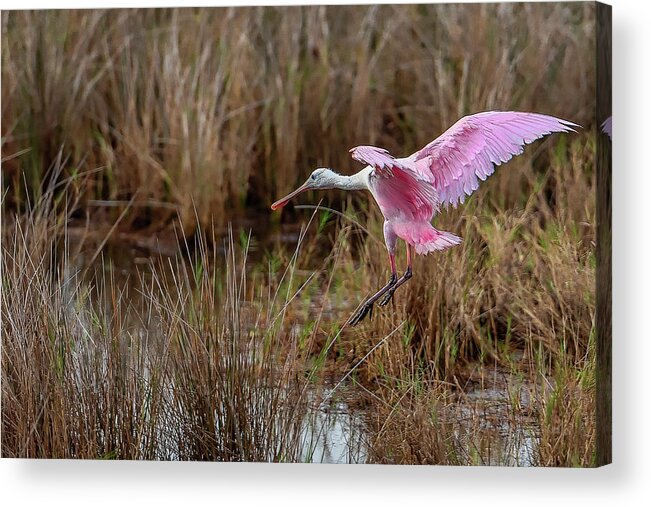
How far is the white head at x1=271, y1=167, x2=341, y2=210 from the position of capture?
4.95 meters

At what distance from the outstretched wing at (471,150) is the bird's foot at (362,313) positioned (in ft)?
1.23

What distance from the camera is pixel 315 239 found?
4973mm

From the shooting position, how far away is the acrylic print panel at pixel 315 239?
4.78m

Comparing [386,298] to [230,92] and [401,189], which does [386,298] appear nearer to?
[401,189]

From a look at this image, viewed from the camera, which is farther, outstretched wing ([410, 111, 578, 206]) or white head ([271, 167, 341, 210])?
white head ([271, 167, 341, 210])

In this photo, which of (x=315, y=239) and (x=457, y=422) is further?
(x=315, y=239)

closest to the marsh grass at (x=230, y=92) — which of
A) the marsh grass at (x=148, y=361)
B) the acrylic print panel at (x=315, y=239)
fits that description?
the acrylic print panel at (x=315, y=239)

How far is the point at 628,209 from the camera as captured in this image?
4.82 meters

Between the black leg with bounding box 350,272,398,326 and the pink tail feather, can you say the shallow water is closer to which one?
the black leg with bounding box 350,272,398,326

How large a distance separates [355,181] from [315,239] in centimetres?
21

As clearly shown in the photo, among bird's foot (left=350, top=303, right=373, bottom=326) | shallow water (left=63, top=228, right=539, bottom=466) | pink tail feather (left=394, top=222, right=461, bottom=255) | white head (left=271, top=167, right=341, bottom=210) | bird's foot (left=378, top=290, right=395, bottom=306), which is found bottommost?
shallow water (left=63, top=228, right=539, bottom=466)

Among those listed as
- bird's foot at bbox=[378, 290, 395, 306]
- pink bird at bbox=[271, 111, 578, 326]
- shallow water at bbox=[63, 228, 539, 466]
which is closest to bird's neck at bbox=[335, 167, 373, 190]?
pink bird at bbox=[271, 111, 578, 326]

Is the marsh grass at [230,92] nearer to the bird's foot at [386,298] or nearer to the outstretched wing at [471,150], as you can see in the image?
the outstretched wing at [471,150]

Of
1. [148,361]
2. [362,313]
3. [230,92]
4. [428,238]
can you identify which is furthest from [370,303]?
[230,92]
